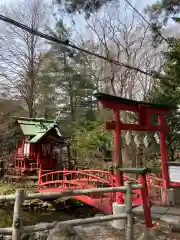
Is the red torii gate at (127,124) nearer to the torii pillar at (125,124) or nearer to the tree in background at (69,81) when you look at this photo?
the torii pillar at (125,124)

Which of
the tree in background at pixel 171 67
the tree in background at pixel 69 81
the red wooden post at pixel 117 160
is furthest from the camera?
the tree in background at pixel 69 81

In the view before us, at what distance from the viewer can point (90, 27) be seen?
22.0 m

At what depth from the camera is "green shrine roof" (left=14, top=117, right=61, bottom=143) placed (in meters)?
18.5

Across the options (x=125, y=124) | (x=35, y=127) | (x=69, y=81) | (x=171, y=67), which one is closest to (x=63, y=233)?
(x=125, y=124)

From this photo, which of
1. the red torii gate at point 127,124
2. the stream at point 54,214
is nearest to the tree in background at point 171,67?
the red torii gate at point 127,124

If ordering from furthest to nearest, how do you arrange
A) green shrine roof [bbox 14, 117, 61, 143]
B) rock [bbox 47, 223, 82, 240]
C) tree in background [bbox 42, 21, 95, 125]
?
tree in background [bbox 42, 21, 95, 125] → green shrine roof [bbox 14, 117, 61, 143] → rock [bbox 47, 223, 82, 240]

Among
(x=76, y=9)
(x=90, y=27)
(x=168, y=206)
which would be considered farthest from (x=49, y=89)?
(x=168, y=206)

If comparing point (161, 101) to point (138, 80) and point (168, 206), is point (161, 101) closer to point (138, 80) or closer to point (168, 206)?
point (138, 80)

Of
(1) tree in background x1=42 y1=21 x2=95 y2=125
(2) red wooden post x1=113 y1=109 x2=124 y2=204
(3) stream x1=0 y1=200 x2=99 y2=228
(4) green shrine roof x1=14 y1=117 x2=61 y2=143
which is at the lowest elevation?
(3) stream x1=0 y1=200 x2=99 y2=228

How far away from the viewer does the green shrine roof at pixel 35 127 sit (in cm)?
1855

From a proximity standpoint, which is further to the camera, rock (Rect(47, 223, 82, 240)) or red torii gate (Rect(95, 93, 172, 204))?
red torii gate (Rect(95, 93, 172, 204))

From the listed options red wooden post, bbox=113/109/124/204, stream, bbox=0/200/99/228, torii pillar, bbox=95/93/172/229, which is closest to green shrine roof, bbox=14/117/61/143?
stream, bbox=0/200/99/228

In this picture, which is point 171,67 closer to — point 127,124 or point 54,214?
point 127,124

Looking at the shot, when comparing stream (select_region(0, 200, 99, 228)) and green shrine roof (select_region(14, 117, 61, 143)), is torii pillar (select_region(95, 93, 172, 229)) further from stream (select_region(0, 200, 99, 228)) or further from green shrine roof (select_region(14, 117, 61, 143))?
green shrine roof (select_region(14, 117, 61, 143))
